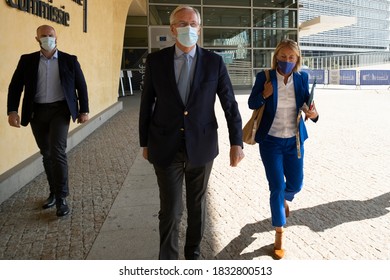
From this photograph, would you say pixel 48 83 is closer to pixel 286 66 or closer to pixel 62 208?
pixel 62 208

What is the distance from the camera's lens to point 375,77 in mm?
22578

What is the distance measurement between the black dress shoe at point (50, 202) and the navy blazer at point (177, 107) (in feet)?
Answer: 7.05

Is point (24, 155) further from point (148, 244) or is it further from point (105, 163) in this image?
point (148, 244)

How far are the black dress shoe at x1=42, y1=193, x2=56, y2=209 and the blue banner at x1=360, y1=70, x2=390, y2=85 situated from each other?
2207cm

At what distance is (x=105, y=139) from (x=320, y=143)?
4.43 m

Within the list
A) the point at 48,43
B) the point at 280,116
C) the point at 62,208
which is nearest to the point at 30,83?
the point at 48,43

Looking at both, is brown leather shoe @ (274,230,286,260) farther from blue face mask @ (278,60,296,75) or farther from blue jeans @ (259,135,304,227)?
blue face mask @ (278,60,296,75)

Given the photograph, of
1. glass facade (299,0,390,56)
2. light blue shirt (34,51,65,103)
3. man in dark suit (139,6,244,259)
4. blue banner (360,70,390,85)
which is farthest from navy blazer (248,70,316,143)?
glass facade (299,0,390,56)

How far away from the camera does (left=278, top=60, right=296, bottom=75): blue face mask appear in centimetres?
310

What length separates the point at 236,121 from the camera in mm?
2693

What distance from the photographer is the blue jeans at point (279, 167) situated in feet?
10.3

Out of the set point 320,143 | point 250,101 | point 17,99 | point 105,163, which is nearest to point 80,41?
point 105,163

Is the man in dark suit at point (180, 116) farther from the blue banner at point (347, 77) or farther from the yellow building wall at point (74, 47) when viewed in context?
the blue banner at point (347, 77)

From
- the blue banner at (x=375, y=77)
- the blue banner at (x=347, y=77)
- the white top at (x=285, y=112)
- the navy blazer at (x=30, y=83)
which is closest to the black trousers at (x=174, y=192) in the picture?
the white top at (x=285, y=112)
